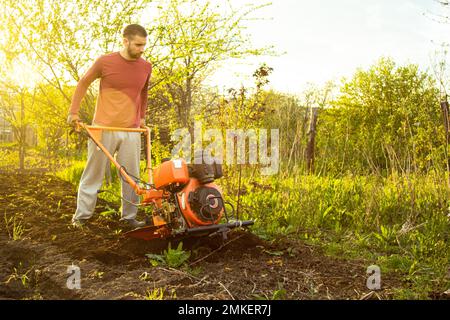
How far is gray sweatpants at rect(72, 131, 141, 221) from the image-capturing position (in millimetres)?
5117

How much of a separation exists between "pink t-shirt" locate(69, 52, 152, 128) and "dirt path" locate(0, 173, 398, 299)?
3.53 feet

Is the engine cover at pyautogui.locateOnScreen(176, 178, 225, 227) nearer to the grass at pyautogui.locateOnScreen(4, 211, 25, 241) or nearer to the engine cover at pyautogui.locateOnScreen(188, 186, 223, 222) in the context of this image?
the engine cover at pyautogui.locateOnScreen(188, 186, 223, 222)

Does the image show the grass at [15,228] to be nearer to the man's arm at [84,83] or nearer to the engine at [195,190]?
the man's arm at [84,83]

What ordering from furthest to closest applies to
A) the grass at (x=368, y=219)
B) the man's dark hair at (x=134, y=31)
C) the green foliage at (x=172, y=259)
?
the man's dark hair at (x=134, y=31), the grass at (x=368, y=219), the green foliage at (x=172, y=259)

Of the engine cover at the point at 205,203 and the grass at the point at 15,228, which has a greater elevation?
the engine cover at the point at 205,203

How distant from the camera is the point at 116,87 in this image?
4.94 m

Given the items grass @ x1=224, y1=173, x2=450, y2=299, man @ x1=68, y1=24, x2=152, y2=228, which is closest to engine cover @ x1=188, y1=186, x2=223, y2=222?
grass @ x1=224, y1=173, x2=450, y2=299

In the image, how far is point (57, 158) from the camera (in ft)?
36.1

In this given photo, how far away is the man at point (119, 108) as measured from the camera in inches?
A: 192

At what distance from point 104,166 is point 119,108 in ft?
1.99

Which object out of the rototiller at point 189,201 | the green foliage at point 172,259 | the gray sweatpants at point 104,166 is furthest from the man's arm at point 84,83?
the green foliage at point 172,259

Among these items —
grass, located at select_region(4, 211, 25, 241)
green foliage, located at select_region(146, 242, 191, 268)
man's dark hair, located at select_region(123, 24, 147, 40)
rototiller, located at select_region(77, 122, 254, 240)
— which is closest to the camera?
green foliage, located at select_region(146, 242, 191, 268)
